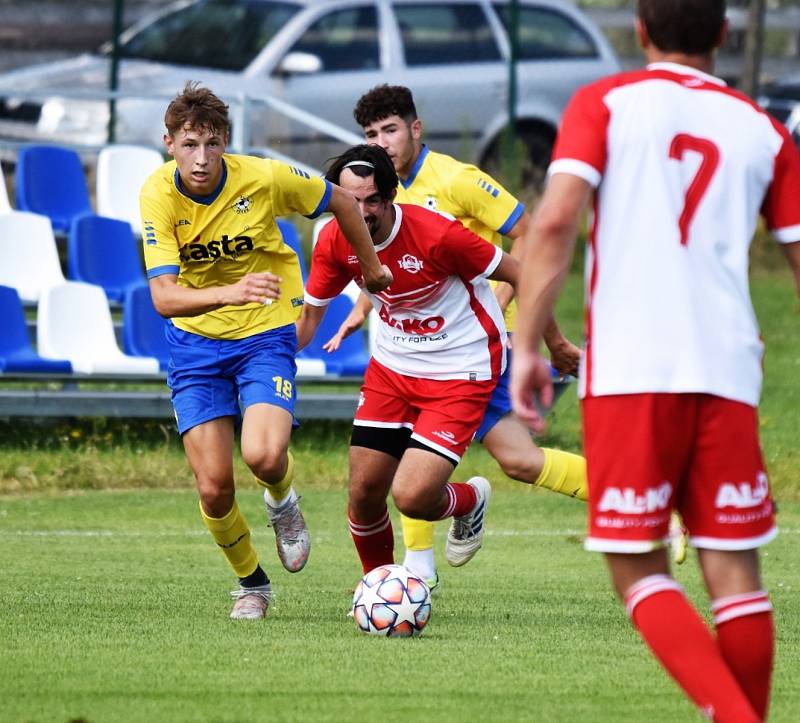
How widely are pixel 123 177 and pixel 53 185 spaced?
0.56 meters

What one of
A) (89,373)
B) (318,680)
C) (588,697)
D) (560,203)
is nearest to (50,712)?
(318,680)

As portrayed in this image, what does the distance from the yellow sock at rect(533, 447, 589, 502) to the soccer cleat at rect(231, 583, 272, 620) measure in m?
1.34

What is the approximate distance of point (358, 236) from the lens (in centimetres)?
621

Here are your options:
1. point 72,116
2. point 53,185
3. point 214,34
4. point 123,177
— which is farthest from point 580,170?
point 72,116

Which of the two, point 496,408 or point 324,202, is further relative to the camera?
point 496,408

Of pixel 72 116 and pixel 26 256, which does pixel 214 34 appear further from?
pixel 26 256

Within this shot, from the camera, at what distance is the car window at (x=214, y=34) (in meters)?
15.4

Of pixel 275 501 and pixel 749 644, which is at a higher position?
pixel 749 644

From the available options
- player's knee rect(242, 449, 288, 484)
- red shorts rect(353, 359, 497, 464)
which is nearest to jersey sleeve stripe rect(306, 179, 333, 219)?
red shorts rect(353, 359, 497, 464)

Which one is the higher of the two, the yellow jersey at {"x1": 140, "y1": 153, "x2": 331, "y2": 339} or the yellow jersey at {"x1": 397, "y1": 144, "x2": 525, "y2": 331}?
the yellow jersey at {"x1": 140, "y1": 153, "x2": 331, "y2": 339}

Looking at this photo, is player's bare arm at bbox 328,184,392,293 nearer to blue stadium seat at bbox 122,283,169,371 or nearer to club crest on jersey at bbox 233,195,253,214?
club crest on jersey at bbox 233,195,253,214

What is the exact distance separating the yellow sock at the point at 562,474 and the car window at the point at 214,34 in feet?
29.1

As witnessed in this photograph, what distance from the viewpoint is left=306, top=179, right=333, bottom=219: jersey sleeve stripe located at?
6.25m

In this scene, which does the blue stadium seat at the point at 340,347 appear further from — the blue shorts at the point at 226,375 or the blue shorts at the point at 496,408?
the blue shorts at the point at 226,375
